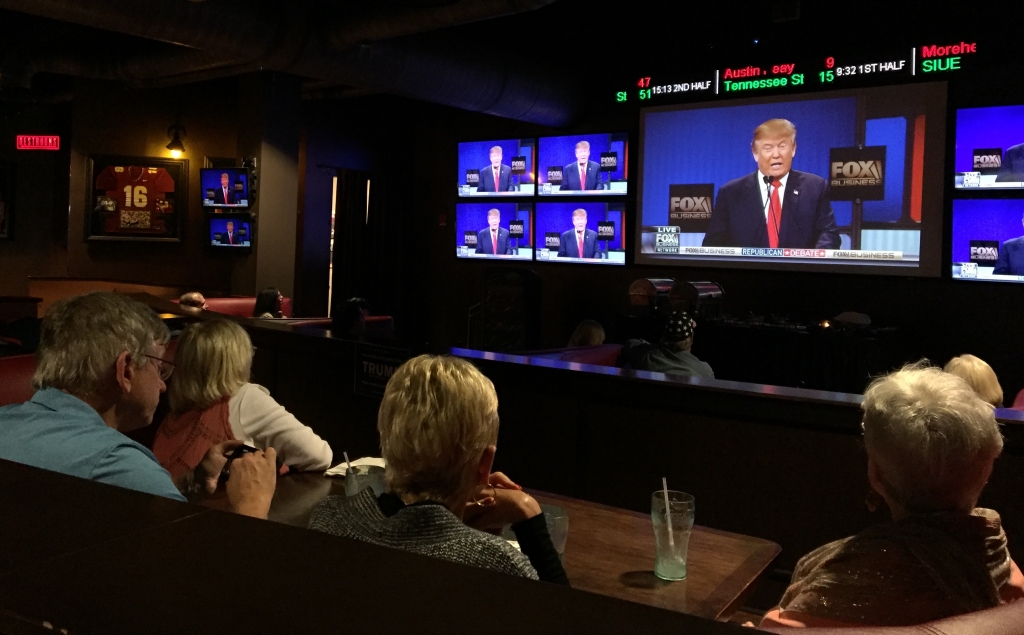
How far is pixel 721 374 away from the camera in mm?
6504

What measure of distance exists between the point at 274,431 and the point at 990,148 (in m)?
5.84

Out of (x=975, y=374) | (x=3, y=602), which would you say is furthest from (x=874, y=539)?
(x=975, y=374)

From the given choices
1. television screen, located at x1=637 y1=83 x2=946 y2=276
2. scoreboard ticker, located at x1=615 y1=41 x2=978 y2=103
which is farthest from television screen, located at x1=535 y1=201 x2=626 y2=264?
scoreboard ticker, located at x1=615 y1=41 x2=978 y2=103

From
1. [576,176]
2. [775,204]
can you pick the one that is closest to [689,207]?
[775,204]

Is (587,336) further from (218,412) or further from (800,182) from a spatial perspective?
(218,412)

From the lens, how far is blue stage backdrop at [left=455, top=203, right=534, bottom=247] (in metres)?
8.80

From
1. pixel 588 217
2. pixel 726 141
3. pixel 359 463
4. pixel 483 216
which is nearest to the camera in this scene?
pixel 359 463

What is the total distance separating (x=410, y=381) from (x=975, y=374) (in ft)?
9.91

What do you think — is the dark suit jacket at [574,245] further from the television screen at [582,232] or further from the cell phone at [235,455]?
the cell phone at [235,455]

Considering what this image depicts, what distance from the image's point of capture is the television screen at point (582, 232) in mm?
8242

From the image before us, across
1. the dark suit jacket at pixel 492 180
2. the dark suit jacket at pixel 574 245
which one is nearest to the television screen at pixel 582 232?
the dark suit jacket at pixel 574 245

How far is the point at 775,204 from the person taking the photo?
7285mm

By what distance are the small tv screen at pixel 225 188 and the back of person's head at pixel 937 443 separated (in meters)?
7.98

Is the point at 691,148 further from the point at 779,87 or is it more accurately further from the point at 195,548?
the point at 195,548
